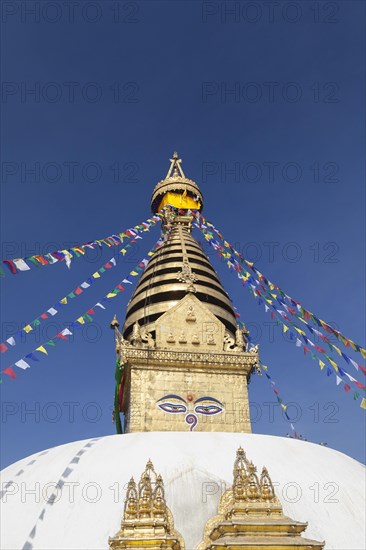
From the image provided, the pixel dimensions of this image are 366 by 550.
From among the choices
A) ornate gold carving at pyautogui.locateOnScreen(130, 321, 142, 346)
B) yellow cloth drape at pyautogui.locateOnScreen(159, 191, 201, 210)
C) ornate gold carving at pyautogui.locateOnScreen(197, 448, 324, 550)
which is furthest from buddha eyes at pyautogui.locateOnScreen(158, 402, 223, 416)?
yellow cloth drape at pyautogui.locateOnScreen(159, 191, 201, 210)

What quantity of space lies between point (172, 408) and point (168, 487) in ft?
15.1

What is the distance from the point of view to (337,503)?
688 centimetres

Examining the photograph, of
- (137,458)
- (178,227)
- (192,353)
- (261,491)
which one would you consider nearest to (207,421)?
(192,353)

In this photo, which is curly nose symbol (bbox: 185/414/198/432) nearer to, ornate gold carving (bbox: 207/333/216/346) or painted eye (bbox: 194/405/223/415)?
painted eye (bbox: 194/405/223/415)

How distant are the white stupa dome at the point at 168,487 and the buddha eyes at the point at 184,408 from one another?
3269 millimetres

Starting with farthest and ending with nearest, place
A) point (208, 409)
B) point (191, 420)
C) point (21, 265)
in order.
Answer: point (208, 409) → point (191, 420) → point (21, 265)

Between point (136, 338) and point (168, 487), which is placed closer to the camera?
point (168, 487)

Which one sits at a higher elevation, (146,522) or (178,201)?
(178,201)

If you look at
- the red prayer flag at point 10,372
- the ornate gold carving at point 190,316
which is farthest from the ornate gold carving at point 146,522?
the ornate gold carving at point 190,316

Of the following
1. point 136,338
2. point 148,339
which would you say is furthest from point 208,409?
point 136,338

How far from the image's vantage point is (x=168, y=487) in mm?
6516

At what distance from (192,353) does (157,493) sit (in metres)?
5.80

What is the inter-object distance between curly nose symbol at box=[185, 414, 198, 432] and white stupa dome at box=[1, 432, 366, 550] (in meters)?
3.16

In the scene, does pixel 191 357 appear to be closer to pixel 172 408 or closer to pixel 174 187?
pixel 172 408
